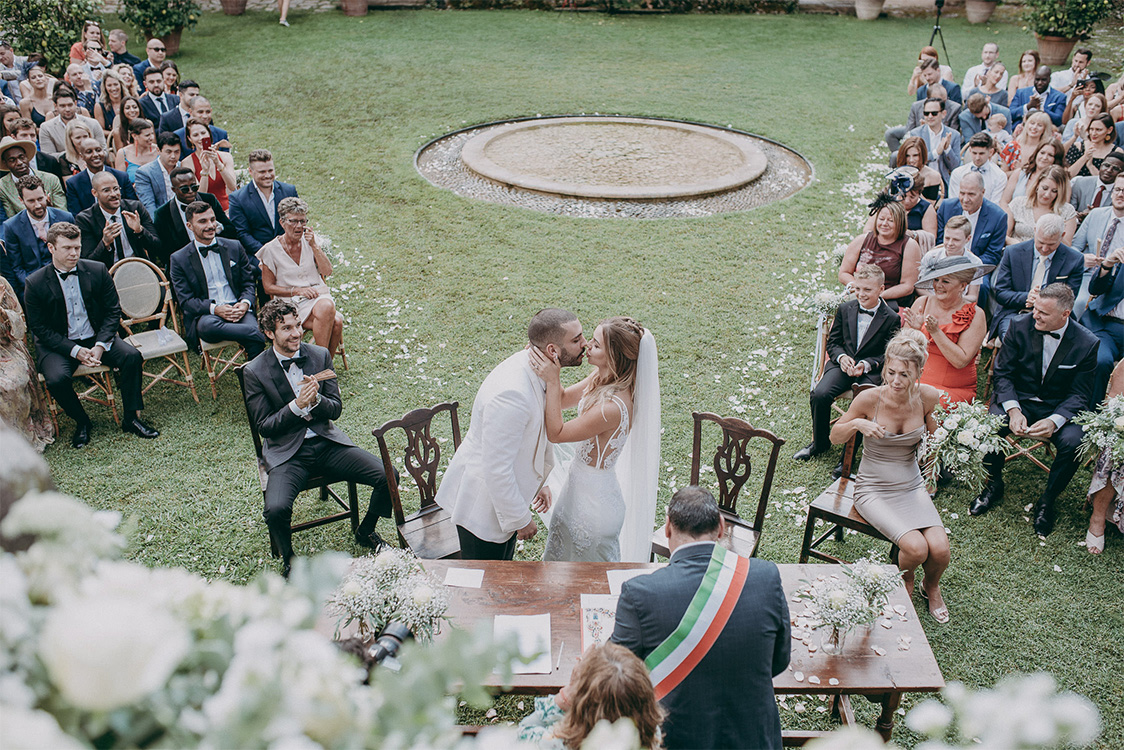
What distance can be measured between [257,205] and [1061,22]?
1776 centimetres

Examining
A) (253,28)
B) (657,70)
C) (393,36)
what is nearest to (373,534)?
(657,70)

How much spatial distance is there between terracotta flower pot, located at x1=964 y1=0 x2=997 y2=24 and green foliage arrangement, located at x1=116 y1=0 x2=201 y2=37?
773 inches

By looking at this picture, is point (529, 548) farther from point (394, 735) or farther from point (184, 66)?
point (184, 66)

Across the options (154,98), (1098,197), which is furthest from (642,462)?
(154,98)

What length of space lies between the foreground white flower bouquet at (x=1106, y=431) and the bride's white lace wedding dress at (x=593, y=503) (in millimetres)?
3354

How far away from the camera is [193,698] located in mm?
1061

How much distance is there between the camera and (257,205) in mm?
7766

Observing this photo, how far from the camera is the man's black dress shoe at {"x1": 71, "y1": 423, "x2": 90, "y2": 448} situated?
6379 millimetres

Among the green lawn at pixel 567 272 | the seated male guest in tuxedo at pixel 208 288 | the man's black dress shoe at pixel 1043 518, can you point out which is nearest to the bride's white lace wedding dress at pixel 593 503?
the green lawn at pixel 567 272

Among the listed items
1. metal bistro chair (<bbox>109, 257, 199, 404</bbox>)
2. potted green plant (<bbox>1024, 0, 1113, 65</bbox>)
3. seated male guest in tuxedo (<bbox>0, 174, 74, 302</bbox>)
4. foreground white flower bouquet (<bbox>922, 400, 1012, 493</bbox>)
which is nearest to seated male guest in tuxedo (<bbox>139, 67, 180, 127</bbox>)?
seated male guest in tuxedo (<bbox>0, 174, 74, 302</bbox>)

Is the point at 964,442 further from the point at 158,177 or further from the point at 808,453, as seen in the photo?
the point at 158,177

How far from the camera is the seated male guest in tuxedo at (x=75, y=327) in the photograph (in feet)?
20.6

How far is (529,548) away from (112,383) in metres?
4.38

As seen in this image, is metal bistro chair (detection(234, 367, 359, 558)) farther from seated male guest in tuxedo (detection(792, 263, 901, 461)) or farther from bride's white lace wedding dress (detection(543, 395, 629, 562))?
seated male guest in tuxedo (detection(792, 263, 901, 461))
